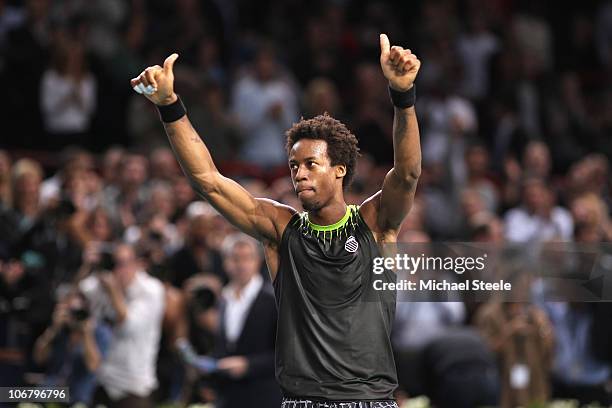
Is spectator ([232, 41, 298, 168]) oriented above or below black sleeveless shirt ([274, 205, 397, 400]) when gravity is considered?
above

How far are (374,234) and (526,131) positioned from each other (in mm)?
9515

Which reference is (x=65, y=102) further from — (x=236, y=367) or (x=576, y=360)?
(x=576, y=360)

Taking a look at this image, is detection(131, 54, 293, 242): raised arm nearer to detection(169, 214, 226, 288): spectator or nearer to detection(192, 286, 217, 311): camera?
detection(192, 286, 217, 311): camera

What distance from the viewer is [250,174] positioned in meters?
12.9

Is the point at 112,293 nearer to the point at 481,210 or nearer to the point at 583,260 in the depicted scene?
the point at 583,260

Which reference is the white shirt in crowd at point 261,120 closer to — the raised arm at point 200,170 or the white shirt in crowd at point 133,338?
the white shirt in crowd at point 133,338

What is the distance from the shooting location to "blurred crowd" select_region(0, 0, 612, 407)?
912cm

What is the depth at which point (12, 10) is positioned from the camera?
13.3m

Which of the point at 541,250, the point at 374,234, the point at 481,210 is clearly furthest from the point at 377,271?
the point at 481,210

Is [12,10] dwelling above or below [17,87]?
above

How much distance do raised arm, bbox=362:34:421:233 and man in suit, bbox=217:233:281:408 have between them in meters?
3.48

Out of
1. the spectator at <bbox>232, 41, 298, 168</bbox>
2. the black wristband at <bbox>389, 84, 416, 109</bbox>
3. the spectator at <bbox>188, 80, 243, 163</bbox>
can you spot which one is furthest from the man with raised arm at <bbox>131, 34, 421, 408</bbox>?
the spectator at <bbox>232, 41, 298, 168</bbox>

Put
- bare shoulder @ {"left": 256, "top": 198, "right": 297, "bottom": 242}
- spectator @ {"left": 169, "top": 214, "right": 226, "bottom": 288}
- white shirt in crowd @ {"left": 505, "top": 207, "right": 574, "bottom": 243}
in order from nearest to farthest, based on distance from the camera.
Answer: bare shoulder @ {"left": 256, "top": 198, "right": 297, "bottom": 242}
spectator @ {"left": 169, "top": 214, "right": 226, "bottom": 288}
white shirt in crowd @ {"left": 505, "top": 207, "right": 574, "bottom": 243}

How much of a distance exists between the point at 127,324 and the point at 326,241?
382cm
